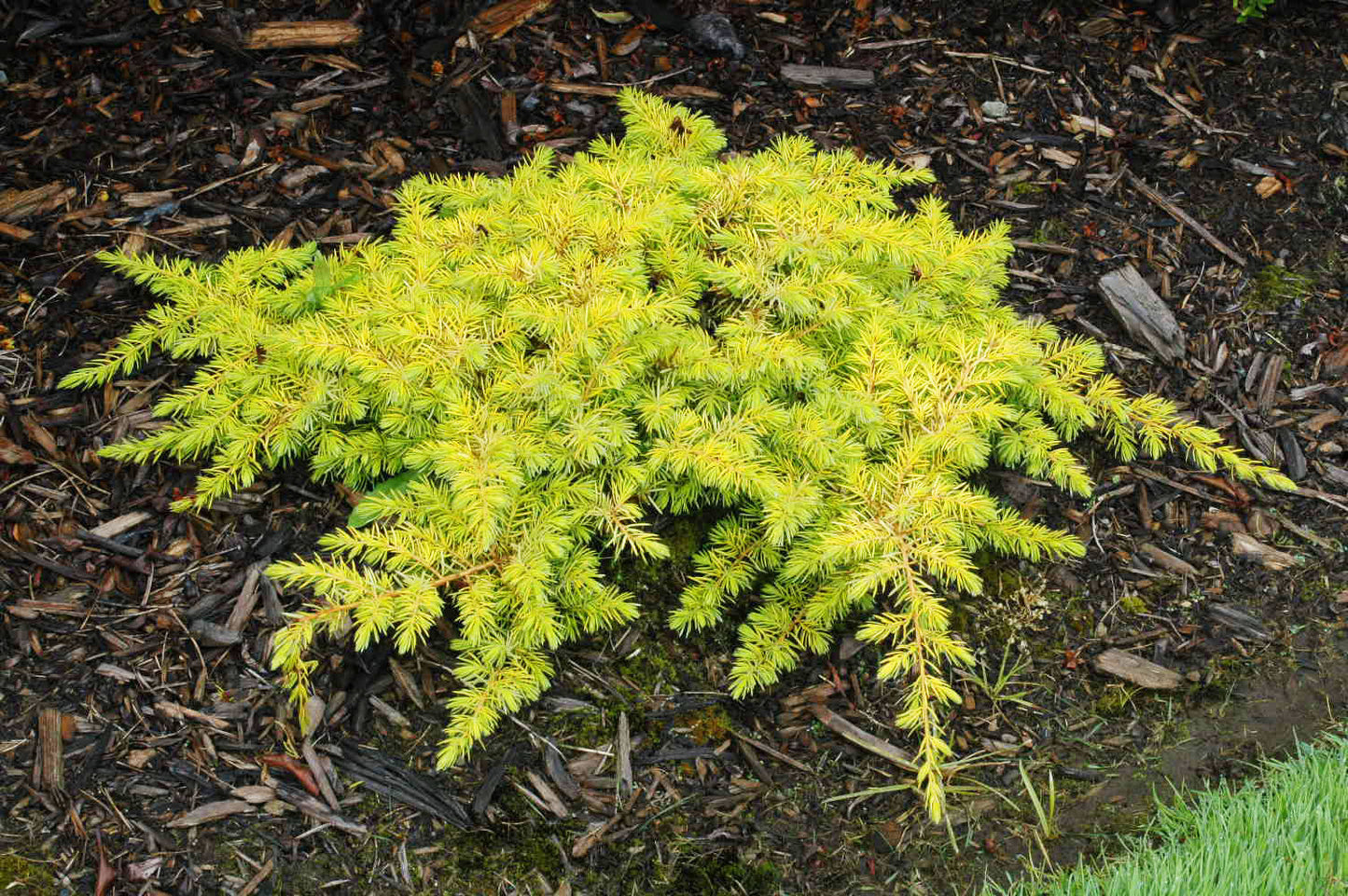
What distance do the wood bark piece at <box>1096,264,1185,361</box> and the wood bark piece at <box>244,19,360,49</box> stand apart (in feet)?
9.60

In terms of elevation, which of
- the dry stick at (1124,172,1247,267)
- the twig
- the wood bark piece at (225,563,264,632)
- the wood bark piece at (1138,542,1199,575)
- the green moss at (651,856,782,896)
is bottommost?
the green moss at (651,856,782,896)

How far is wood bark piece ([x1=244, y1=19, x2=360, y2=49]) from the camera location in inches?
150

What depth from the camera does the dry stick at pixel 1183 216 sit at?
369cm

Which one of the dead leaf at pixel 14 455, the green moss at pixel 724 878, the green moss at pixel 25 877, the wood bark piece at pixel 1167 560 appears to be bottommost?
the green moss at pixel 724 878

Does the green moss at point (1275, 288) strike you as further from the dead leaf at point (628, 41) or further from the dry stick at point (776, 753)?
the dead leaf at point (628, 41)

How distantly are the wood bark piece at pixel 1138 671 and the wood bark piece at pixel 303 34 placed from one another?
340 cm

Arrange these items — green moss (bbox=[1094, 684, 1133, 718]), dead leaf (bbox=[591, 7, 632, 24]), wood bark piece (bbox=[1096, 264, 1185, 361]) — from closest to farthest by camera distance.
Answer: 1. green moss (bbox=[1094, 684, 1133, 718])
2. wood bark piece (bbox=[1096, 264, 1185, 361])
3. dead leaf (bbox=[591, 7, 632, 24])

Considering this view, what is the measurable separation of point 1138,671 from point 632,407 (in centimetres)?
157

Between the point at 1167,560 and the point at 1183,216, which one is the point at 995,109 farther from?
the point at 1167,560

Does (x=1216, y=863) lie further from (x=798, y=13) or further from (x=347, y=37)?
(x=347, y=37)

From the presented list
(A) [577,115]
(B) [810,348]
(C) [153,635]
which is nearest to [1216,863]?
(B) [810,348]

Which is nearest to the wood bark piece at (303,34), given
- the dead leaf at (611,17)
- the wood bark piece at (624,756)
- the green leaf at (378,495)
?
the dead leaf at (611,17)

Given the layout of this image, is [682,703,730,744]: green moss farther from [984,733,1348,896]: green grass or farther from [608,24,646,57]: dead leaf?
[608,24,646,57]: dead leaf

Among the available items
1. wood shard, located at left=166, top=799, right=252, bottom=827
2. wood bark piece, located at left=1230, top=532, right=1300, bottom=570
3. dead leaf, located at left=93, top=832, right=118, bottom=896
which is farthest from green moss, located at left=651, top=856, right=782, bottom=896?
wood bark piece, located at left=1230, top=532, right=1300, bottom=570
